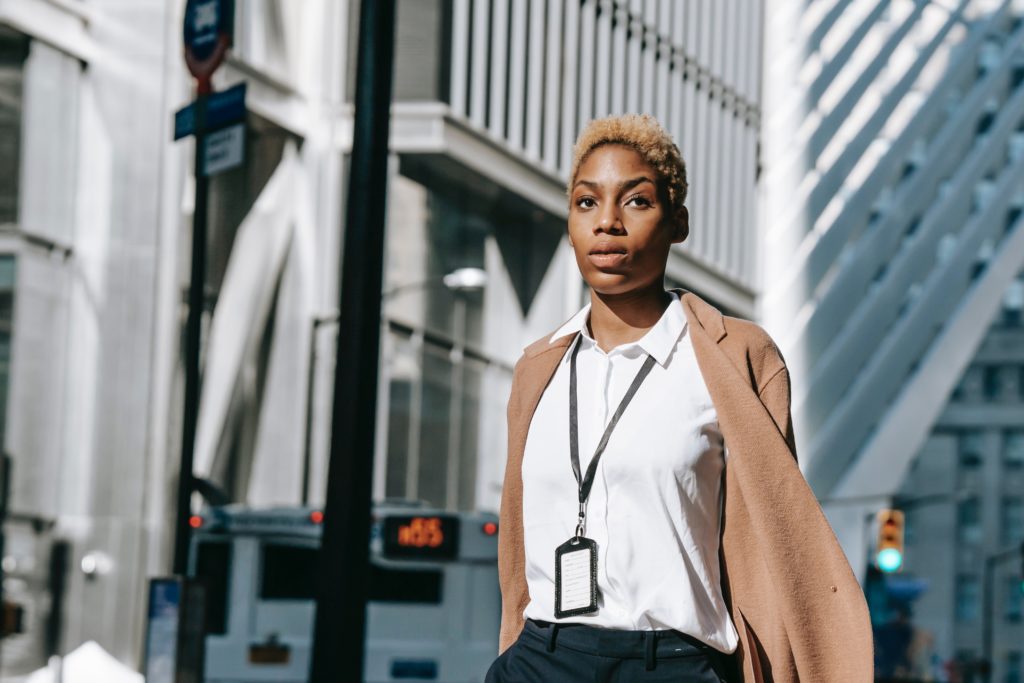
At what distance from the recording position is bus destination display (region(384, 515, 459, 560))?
52.8 feet

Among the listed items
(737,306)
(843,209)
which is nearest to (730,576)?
(843,209)

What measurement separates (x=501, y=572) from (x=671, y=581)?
42cm

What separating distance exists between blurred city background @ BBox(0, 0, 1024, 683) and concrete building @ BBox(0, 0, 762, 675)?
6cm

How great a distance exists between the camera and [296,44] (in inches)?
1350

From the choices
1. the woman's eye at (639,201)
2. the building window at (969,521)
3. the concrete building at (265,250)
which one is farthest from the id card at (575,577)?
the building window at (969,521)

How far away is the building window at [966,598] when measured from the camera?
10481cm

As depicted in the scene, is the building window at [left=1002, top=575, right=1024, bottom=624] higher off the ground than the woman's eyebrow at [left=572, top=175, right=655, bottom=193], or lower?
lower

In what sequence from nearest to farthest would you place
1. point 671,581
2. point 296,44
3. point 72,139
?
point 671,581 → point 72,139 → point 296,44

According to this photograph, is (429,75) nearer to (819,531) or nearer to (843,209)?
(843,209)

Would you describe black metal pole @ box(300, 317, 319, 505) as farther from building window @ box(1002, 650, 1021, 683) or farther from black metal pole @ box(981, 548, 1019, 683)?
building window @ box(1002, 650, 1021, 683)

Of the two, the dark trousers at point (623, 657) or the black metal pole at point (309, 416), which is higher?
the black metal pole at point (309, 416)

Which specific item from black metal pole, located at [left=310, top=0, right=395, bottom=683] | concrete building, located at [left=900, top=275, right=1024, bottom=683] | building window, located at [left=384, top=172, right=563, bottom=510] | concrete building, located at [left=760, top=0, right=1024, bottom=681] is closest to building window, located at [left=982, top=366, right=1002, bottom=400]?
concrete building, located at [left=900, top=275, right=1024, bottom=683]

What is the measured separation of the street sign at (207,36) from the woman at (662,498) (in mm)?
8374

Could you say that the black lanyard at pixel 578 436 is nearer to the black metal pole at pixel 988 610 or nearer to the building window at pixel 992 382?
the black metal pole at pixel 988 610
